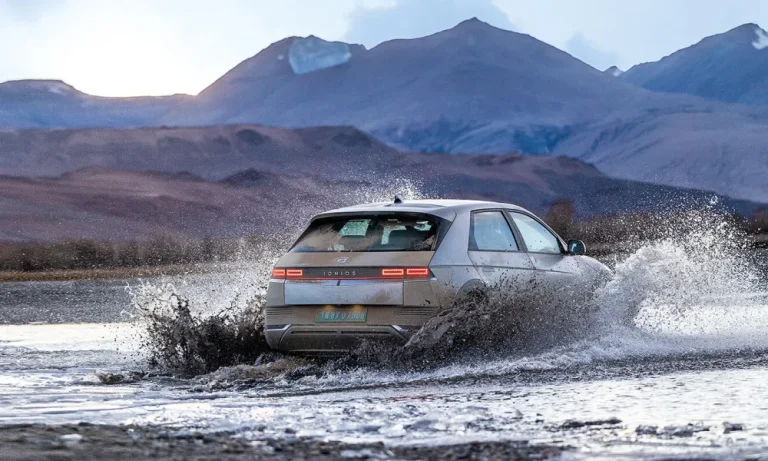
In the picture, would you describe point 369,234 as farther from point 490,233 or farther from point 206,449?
point 206,449

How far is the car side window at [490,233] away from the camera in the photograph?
35.3 feet

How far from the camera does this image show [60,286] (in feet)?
93.0

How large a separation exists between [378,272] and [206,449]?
372cm

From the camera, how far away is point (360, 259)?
10203mm

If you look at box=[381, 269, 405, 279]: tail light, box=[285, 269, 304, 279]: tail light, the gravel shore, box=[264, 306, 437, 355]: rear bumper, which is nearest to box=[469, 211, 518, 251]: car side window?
box=[381, 269, 405, 279]: tail light

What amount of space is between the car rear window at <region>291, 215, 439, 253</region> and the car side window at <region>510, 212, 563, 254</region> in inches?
62.0

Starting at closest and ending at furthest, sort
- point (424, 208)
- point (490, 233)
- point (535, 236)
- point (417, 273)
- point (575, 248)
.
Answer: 1. point (417, 273)
2. point (424, 208)
3. point (490, 233)
4. point (535, 236)
5. point (575, 248)

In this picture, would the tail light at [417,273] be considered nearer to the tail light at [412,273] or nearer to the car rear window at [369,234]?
the tail light at [412,273]

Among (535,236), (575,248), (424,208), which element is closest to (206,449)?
(424,208)

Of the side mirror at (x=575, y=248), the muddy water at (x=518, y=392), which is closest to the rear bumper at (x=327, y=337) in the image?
the muddy water at (x=518, y=392)

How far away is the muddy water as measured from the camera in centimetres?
702

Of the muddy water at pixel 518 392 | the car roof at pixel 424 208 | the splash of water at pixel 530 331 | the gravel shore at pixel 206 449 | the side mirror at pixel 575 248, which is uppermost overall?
the car roof at pixel 424 208

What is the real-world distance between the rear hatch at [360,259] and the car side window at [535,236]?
5.34ft

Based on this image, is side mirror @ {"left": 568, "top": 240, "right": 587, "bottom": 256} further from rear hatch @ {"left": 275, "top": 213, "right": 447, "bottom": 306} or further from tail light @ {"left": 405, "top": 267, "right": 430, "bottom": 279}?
tail light @ {"left": 405, "top": 267, "right": 430, "bottom": 279}
